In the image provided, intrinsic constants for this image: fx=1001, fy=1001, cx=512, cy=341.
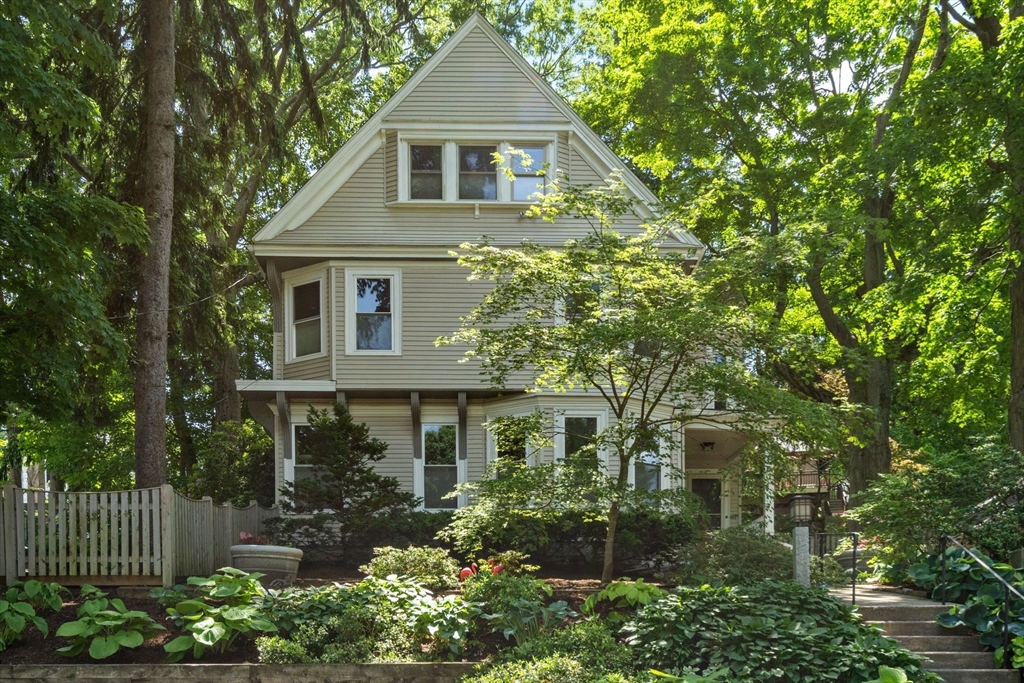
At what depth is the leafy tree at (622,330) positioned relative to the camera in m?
12.4

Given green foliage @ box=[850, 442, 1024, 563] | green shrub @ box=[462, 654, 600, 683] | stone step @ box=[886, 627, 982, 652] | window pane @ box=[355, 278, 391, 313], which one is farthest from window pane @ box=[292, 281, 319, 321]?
stone step @ box=[886, 627, 982, 652]

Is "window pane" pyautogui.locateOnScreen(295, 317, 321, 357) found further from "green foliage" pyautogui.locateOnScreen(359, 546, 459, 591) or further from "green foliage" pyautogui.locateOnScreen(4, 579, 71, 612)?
"green foliage" pyautogui.locateOnScreen(4, 579, 71, 612)

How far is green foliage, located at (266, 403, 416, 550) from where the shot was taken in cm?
1666

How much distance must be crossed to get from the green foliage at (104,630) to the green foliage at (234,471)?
8002 millimetres

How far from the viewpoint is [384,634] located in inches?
429

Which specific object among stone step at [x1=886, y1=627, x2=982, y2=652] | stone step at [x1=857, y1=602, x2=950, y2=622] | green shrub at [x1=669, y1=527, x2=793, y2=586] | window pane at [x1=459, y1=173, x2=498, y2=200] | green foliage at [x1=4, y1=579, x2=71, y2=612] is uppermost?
window pane at [x1=459, y1=173, x2=498, y2=200]

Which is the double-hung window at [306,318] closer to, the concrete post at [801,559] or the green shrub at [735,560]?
the green shrub at [735,560]

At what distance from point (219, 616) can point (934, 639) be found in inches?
315

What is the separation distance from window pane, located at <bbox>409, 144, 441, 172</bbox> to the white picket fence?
9.96m

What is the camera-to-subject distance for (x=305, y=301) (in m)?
21.0

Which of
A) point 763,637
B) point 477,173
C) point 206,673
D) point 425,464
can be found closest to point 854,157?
point 477,173

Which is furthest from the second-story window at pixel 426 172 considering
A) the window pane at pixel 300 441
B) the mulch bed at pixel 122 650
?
the mulch bed at pixel 122 650

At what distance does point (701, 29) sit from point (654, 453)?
13.2 m

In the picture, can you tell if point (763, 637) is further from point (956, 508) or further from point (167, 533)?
point (167, 533)
